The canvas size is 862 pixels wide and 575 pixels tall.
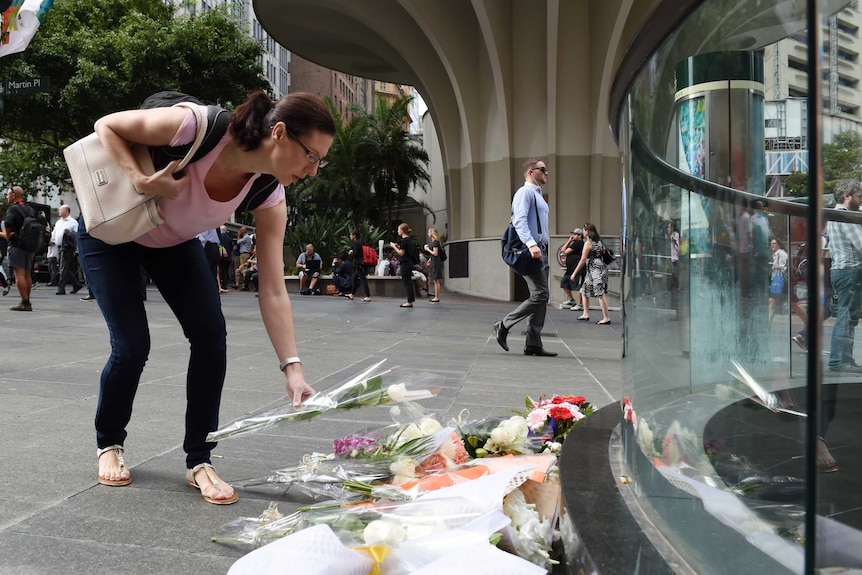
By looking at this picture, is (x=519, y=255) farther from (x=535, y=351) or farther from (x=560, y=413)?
(x=560, y=413)

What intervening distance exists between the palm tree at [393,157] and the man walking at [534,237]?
Result: 2901cm

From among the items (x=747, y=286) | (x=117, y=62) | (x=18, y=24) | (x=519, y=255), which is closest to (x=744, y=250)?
(x=747, y=286)

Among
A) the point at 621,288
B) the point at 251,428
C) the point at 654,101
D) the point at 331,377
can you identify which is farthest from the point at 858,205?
the point at 331,377

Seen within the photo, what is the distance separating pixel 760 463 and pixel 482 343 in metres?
7.23

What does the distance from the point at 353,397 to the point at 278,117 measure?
92 centimetres

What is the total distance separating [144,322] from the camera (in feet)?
9.35

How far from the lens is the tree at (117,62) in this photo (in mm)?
23156

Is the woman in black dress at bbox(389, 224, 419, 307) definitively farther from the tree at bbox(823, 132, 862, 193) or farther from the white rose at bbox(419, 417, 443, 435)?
the tree at bbox(823, 132, 862, 193)

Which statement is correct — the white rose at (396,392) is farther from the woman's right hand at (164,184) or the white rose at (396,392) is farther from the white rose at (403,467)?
the woman's right hand at (164,184)

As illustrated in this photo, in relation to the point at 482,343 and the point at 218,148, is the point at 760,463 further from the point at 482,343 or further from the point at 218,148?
the point at 482,343

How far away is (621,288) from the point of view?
2.82m

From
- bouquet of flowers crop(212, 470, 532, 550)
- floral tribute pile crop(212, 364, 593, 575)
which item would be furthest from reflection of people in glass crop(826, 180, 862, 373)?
bouquet of flowers crop(212, 470, 532, 550)

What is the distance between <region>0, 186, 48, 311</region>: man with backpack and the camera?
11.1 m

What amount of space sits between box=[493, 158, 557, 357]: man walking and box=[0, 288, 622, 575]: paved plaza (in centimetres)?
32
